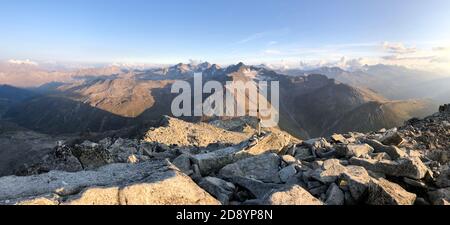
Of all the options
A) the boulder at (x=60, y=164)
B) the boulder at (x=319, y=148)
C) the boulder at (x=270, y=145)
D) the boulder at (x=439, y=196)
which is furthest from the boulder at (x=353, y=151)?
the boulder at (x=60, y=164)

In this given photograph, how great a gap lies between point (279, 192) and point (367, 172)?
5.64 meters

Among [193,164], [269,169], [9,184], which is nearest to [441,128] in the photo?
[269,169]

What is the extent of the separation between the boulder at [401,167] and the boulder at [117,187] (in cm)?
825

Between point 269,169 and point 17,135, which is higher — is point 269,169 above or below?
above

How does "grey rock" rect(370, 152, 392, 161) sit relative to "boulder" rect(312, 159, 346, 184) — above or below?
below

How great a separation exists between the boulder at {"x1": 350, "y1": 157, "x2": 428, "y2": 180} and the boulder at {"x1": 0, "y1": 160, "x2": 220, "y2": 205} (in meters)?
8.25

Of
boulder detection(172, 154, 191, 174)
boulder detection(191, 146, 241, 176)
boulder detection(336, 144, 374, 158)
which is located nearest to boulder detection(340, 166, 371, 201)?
boulder detection(336, 144, 374, 158)

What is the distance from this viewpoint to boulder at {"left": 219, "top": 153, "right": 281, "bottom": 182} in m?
16.7

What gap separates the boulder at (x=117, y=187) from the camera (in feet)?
38.4

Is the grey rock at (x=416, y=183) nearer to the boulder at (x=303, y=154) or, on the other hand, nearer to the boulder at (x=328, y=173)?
the boulder at (x=328, y=173)

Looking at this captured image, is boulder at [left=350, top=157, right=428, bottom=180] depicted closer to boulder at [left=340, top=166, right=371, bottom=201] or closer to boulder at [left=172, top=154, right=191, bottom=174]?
boulder at [left=340, top=166, right=371, bottom=201]

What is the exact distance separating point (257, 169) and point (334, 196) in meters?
5.05

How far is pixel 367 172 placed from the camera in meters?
15.8
